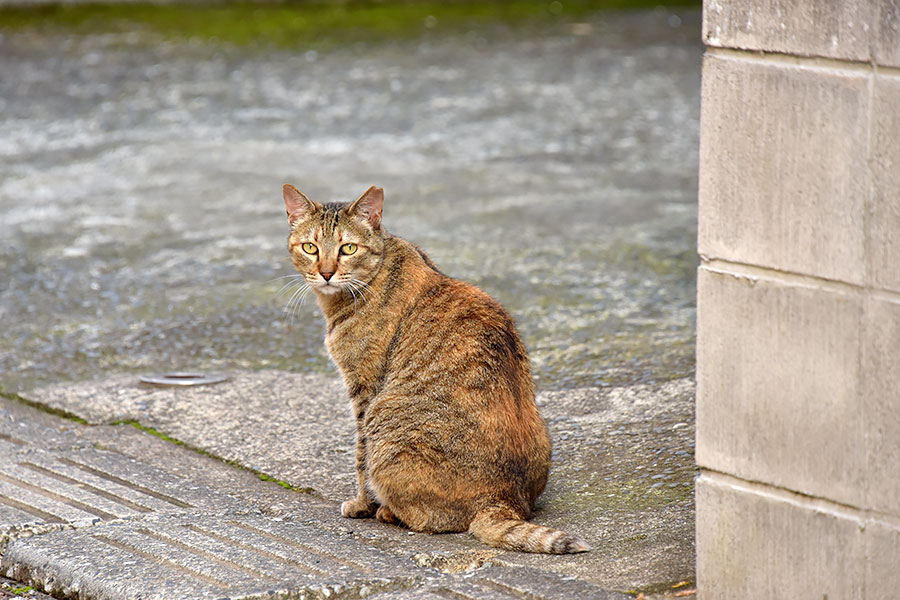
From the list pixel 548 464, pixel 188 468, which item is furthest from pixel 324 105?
pixel 548 464

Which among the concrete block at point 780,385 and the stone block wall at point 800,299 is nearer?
the stone block wall at point 800,299

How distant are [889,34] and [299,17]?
33.7ft

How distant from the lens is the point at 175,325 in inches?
228

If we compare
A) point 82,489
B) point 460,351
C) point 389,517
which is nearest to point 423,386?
point 460,351

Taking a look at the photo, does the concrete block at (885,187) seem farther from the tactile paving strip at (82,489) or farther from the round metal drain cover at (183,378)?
the round metal drain cover at (183,378)

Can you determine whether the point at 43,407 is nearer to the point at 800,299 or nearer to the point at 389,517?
the point at 389,517

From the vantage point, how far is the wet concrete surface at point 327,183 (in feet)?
18.4

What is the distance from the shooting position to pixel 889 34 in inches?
98.4

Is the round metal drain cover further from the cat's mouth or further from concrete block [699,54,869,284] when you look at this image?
concrete block [699,54,869,284]

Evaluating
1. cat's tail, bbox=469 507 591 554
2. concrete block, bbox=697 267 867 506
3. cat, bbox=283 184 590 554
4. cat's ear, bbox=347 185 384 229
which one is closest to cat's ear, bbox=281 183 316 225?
cat, bbox=283 184 590 554

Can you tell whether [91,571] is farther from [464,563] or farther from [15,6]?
[15,6]

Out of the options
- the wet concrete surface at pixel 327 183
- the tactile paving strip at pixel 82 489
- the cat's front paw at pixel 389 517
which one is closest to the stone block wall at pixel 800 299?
the cat's front paw at pixel 389 517

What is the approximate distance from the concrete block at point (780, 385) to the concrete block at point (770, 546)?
1.8 inches

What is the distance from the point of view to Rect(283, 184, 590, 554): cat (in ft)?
11.9
